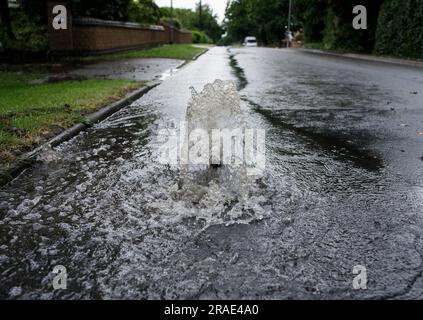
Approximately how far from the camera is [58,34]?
17125 millimetres

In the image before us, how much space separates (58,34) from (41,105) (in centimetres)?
1150

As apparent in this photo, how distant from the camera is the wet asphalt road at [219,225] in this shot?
2.44 metres

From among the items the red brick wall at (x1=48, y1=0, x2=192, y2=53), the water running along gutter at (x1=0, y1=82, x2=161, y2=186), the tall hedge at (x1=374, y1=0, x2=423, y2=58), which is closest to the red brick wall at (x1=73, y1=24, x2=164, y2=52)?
the red brick wall at (x1=48, y1=0, x2=192, y2=53)

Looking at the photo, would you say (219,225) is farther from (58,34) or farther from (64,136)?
(58,34)

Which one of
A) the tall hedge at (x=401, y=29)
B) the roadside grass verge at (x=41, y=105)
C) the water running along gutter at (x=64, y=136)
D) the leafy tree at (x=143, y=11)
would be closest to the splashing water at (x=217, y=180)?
the water running along gutter at (x=64, y=136)

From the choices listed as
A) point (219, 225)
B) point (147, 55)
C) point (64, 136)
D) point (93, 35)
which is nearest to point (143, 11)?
point (147, 55)

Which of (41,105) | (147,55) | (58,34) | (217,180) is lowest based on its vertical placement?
(217,180)

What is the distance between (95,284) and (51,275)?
291 mm

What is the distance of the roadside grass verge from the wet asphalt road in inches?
15.1

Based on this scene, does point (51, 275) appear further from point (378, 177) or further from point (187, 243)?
point (378, 177)

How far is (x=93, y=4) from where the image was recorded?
20375 mm

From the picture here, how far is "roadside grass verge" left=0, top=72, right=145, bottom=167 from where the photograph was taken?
4949 millimetres

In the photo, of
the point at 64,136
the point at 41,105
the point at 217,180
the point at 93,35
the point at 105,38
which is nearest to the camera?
the point at 217,180
